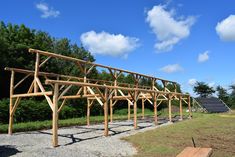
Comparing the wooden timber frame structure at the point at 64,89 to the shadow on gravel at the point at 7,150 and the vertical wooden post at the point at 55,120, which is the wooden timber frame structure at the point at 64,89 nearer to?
the vertical wooden post at the point at 55,120

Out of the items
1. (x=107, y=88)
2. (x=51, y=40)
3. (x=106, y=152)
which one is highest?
(x=51, y=40)

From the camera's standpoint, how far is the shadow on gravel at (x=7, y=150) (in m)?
8.41

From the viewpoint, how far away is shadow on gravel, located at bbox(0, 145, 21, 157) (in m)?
8.41

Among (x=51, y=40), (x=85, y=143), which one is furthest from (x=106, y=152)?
(x=51, y=40)

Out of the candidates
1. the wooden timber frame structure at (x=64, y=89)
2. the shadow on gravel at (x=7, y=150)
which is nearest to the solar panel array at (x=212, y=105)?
the wooden timber frame structure at (x=64, y=89)

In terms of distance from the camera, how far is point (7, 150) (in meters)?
9.08

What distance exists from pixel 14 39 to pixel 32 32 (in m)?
3.19

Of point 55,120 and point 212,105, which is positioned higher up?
point 212,105

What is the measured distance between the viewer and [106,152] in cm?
880

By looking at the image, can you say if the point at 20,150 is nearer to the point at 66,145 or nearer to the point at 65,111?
the point at 66,145

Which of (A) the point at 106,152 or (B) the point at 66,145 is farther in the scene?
(B) the point at 66,145

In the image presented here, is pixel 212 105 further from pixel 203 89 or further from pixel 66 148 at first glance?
pixel 66 148

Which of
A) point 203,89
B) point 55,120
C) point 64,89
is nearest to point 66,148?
point 55,120

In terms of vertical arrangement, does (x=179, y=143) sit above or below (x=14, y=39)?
below
